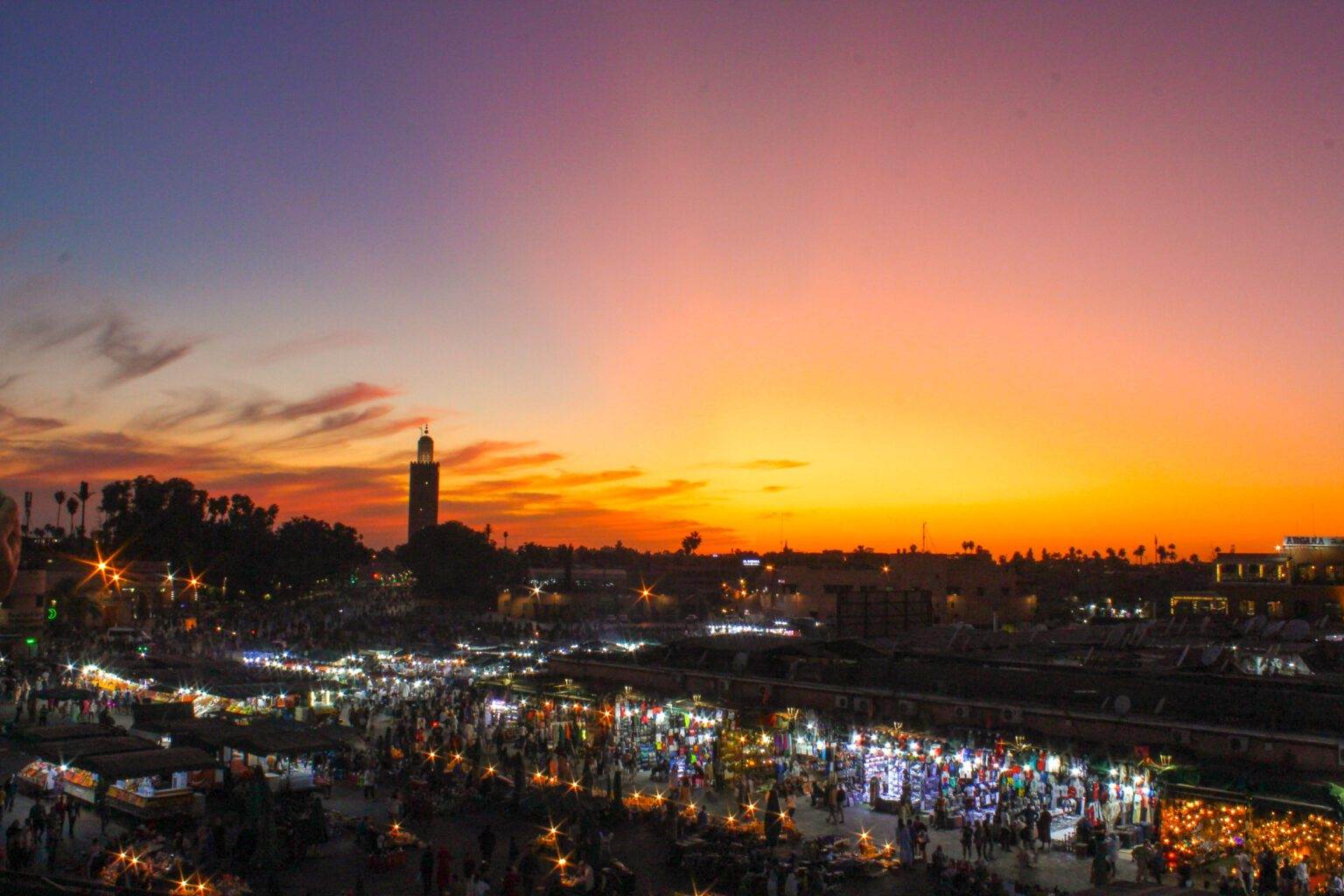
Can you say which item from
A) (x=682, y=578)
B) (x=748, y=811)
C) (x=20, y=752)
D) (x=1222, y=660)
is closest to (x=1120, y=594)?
(x=682, y=578)

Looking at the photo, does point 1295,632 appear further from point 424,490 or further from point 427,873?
point 424,490

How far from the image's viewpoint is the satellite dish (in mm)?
44844

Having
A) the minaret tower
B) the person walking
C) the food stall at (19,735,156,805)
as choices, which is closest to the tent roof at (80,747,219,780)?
the food stall at (19,735,156,805)

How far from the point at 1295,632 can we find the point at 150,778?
45.0 meters

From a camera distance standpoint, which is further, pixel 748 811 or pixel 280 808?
pixel 748 811

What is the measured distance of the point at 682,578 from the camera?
123 m

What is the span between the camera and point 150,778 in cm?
1975

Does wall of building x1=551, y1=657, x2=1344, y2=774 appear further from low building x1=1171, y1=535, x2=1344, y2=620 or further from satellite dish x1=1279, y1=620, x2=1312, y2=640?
low building x1=1171, y1=535, x2=1344, y2=620

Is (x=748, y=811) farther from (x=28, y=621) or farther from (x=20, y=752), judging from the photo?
(x=28, y=621)

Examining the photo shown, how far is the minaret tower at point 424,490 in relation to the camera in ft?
609

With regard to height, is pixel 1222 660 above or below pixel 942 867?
above

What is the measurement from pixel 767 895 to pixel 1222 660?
56.8ft

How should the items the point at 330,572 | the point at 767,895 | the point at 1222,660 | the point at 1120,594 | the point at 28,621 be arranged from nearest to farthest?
the point at 767,895 → the point at 1222,660 → the point at 28,621 → the point at 330,572 → the point at 1120,594

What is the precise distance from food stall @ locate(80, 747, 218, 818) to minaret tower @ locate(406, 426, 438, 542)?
547 ft
